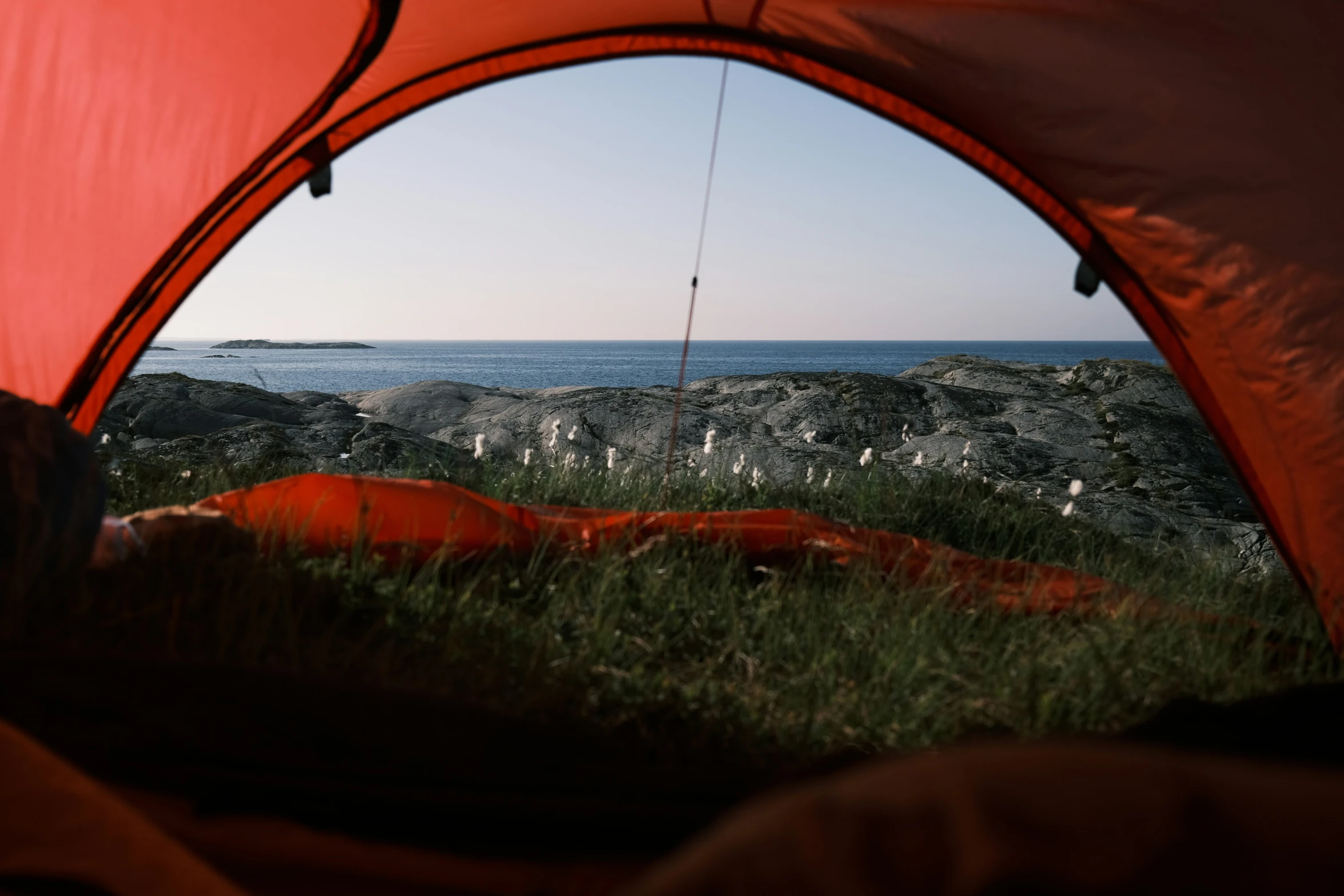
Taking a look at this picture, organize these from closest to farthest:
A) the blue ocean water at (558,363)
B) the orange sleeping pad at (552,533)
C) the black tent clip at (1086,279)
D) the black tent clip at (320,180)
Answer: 1. the orange sleeping pad at (552,533)
2. the black tent clip at (1086,279)
3. the black tent clip at (320,180)
4. the blue ocean water at (558,363)

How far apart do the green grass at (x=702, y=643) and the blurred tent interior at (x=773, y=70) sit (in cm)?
34

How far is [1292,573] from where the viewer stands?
336 centimetres

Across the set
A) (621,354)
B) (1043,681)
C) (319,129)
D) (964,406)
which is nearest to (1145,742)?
(1043,681)

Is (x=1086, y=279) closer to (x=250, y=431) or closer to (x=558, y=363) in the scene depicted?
(x=250, y=431)

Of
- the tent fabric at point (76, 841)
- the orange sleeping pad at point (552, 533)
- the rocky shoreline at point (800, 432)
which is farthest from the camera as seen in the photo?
the rocky shoreline at point (800, 432)

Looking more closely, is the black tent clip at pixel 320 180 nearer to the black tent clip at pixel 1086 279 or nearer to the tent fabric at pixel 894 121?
the tent fabric at pixel 894 121

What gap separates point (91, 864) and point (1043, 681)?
2180 millimetres

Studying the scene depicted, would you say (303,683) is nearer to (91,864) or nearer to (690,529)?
(91,864)

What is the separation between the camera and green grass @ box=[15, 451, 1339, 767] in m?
2.36

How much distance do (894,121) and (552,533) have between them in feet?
7.50

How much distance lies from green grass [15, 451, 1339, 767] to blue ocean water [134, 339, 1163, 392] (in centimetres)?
4112

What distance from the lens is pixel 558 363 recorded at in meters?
92.9

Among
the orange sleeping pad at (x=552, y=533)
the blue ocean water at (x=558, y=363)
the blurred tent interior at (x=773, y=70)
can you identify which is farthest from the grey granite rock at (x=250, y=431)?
the blue ocean water at (x=558, y=363)

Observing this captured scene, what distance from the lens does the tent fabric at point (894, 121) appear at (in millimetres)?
3031
